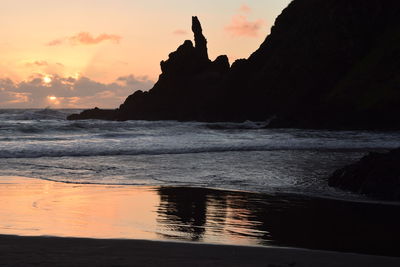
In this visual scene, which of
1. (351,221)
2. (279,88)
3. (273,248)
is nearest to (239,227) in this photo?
(273,248)

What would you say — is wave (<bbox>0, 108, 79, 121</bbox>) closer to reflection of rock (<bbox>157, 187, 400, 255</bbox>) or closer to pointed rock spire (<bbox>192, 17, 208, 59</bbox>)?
pointed rock spire (<bbox>192, 17, 208, 59</bbox>)

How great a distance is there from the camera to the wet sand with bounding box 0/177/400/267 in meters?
5.91

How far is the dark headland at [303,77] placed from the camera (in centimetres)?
4741

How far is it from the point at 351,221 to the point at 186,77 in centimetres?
7711

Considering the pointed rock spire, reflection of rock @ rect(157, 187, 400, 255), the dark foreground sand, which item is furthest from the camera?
the pointed rock spire

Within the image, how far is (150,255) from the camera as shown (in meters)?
6.08

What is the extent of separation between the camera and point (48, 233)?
734 cm

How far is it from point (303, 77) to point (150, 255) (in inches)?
2276

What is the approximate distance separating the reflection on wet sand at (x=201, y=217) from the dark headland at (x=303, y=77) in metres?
34.5

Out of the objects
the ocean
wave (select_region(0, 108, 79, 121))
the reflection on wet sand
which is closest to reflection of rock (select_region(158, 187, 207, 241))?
the reflection on wet sand

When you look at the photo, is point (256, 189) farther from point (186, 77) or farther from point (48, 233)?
point (186, 77)

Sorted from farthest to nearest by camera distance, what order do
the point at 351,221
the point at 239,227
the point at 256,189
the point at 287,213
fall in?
the point at 256,189 → the point at 287,213 → the point at 351,221 → the point at 239,227

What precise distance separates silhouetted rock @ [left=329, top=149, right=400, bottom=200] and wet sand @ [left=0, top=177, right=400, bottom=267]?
7.19 feet

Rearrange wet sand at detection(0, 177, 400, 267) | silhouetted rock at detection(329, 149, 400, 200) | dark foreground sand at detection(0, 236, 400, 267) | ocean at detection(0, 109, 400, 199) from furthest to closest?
ocean at detection(0, 109, 400, 199)
silhouetted rock at detection(329, 149, 400, 200)
wet sand at detection(0, 177, 400, 267)
dark foreground sand at detection(0, 236, 400, 267)
